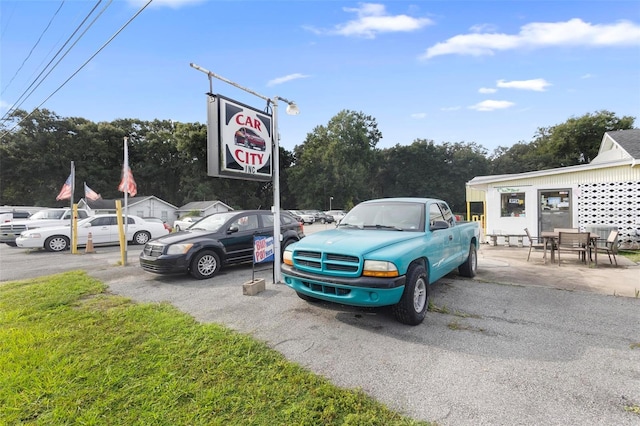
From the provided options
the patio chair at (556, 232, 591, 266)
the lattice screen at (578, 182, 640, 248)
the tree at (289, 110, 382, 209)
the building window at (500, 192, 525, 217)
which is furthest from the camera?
the tree at (289, 110, 382, 209)

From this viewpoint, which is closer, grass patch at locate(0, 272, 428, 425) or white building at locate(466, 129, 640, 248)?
grass patch at locate(0, 272, 428, 425)

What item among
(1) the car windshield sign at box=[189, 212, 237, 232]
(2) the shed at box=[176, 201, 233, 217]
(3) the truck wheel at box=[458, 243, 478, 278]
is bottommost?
(3) the truck wheel at box=[458, 243, 478, 278]

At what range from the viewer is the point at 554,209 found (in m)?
11.3

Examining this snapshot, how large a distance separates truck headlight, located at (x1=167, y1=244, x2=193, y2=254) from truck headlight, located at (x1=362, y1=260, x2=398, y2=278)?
4.44 metres

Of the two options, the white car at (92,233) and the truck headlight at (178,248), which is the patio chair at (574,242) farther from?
the white car at (92,233)

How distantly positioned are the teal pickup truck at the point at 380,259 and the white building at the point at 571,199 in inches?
313

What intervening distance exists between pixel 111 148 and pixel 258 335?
53.0 metres

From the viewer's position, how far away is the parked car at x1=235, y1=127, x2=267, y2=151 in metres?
5.57

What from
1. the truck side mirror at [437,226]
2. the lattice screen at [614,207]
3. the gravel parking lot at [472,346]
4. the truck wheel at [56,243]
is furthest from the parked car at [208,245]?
the lattice screen at [614,207]

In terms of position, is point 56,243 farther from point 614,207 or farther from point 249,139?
point 614,207

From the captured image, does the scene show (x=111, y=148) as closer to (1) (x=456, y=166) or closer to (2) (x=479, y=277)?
(2) (x=479, y=277)

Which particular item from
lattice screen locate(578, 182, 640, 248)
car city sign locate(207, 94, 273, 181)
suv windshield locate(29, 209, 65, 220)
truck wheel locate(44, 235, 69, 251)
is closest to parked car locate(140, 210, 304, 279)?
car city sign locate(207, 94, 273, 181)

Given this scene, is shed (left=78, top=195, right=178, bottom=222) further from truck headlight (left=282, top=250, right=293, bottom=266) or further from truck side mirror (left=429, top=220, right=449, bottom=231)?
truck side mirror (left=429, top=220, right=449, bottom=231)

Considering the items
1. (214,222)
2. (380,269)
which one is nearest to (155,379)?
(380,269)
